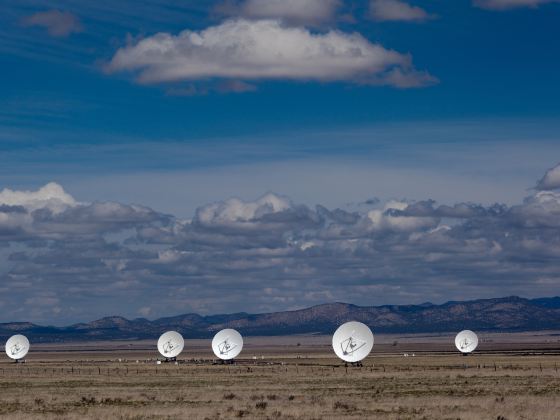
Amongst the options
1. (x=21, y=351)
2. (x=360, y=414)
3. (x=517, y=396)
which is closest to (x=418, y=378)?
(x=517, y=396)

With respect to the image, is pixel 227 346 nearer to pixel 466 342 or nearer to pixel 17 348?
pixel 17 348

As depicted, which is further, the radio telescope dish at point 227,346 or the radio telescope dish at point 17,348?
the radio telescope dish at point 17,348

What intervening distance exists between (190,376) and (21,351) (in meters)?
63.3

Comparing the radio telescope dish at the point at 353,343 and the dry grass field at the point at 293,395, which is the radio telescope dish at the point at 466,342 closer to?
the radio telescope dish at the point at 353,343

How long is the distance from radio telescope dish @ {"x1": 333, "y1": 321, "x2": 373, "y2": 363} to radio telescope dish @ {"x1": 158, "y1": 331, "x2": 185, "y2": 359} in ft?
138

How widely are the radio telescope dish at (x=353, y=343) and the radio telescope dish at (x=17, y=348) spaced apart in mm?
62881

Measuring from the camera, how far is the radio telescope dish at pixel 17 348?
16562 centimetres

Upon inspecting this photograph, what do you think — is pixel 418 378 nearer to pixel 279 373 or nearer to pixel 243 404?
pixel 279 373

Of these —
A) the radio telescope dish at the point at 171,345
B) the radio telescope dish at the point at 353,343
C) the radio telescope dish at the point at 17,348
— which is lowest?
the radio telescope dish at the point at 353,343

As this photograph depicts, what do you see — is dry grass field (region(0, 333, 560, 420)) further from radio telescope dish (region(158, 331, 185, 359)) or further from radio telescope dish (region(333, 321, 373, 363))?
radio telescope dish (region(158, 331, 185, 359))

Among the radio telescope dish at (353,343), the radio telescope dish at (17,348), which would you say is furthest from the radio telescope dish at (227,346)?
the radio telescope dish at (17,348)

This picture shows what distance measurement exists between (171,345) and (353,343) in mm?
44750

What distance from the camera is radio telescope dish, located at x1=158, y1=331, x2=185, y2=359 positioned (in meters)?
159

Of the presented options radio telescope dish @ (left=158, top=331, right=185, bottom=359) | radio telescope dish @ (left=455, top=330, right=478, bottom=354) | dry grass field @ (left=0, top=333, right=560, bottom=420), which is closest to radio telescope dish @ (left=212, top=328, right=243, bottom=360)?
radio telescope dish @ (left=158, top=331, right=185, bottom=359)
